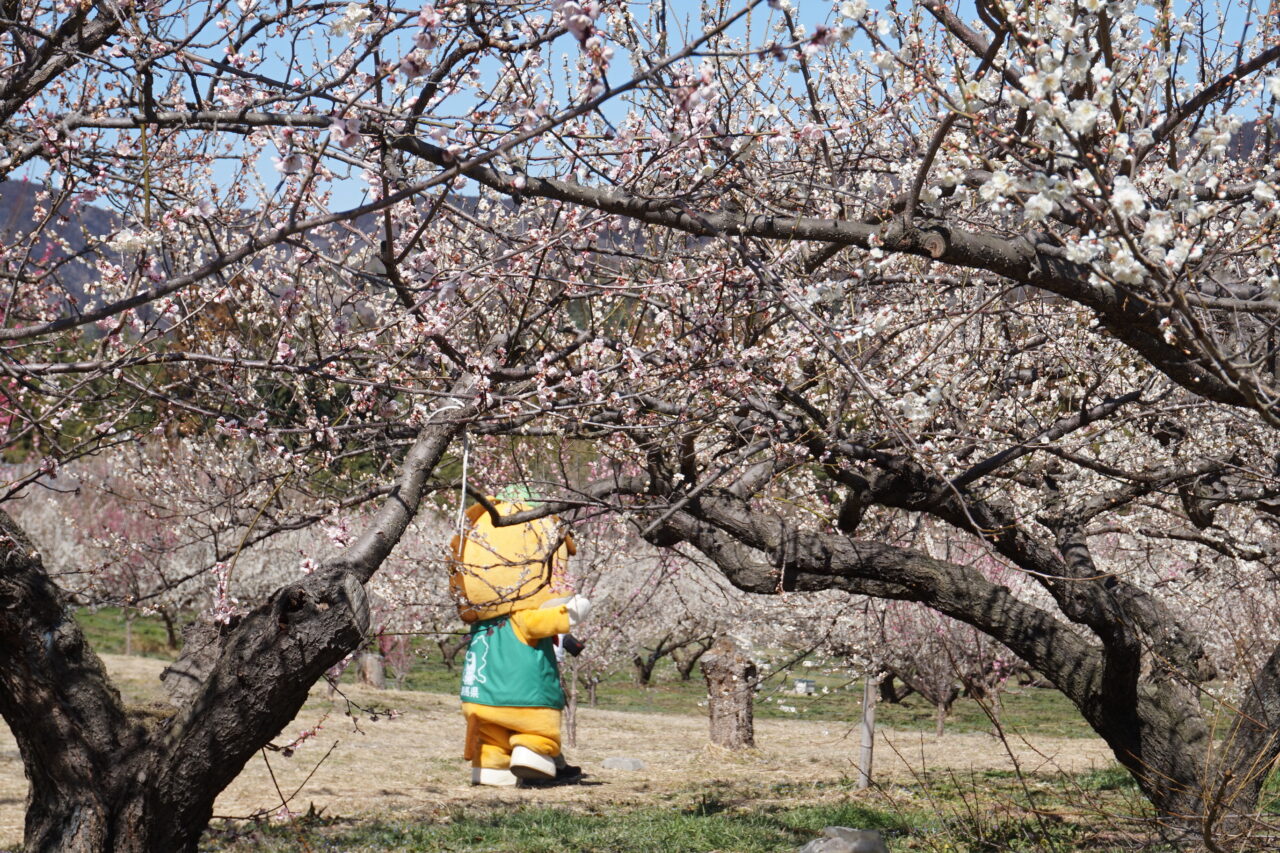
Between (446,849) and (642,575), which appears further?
(642,575)

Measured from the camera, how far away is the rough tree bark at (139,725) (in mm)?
4070

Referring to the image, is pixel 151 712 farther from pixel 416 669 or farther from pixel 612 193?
pixel 416 669

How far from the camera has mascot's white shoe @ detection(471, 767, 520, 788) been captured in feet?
35.5

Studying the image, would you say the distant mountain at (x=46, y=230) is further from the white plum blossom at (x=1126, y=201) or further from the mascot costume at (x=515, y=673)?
the mascot costume at (x=515, y=673)

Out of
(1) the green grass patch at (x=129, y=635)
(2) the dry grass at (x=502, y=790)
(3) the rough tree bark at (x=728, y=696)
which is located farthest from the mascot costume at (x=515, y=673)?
(1) the green grass patch at (x=129, y=635)

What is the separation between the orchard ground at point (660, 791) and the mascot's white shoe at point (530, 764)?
0.19 meters

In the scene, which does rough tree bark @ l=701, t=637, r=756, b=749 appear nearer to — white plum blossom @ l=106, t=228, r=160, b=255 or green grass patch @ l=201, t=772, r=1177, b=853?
green grass patch @ l=201, t=772, r=1177, b=853

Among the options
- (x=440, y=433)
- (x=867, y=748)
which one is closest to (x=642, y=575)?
(x=867, y=748)

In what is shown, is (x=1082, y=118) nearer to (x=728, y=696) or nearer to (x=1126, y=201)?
(x=1126, y=201)

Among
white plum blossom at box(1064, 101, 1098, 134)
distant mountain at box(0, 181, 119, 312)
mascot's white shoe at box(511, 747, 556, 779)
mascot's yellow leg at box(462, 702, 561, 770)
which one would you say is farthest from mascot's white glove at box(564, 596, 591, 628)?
white plum blossom at box(1064, 101, 1098, 134)

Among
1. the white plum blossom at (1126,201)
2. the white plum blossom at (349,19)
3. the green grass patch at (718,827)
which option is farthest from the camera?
the green grass patch at (718,827)

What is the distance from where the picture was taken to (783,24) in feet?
15.6

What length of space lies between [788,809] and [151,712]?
580cm

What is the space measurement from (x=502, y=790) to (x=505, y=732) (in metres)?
0.58
